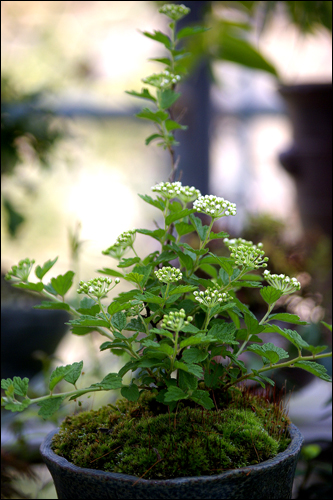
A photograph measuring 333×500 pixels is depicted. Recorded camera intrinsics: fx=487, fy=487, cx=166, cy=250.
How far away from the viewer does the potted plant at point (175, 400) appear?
0.52 m

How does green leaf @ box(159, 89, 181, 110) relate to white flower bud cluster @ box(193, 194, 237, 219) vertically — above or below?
above

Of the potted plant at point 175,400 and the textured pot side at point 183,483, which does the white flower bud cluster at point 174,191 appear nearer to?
the potted plant at point 175,400

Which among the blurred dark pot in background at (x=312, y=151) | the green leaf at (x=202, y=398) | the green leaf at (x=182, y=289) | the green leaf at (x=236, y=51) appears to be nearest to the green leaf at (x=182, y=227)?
the green leaf at (x=182, y=289)

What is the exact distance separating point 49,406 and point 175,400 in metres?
0.14

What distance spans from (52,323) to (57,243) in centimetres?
144

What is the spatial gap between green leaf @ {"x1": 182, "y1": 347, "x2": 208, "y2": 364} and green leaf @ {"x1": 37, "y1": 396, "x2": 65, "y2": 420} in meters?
0.15

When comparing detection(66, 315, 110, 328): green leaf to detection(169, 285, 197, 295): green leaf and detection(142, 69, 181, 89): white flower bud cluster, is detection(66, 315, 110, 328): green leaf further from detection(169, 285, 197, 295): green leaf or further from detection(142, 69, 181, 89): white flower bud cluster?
detection(142, 69, 181, 89): white flower bud cluster

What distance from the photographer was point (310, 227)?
1697 millimetres

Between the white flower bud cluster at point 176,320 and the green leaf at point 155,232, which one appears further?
the green leaf at point 155,232

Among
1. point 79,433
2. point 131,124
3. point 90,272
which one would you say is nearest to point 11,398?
point 79,433

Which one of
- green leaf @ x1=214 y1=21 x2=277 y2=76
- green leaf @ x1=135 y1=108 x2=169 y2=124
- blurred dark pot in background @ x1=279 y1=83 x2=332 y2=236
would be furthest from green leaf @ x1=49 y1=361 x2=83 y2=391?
green leaf @ x1=214 y1=21 x2=277 y2=76

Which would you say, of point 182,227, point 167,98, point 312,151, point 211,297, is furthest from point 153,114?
point 312,151

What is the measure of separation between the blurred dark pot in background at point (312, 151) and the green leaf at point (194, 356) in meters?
1.21

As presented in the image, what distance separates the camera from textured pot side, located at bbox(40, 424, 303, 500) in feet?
1.62
